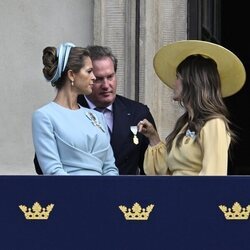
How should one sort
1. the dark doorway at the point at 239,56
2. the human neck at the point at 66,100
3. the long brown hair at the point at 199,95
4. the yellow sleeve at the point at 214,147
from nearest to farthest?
the yellow sleeve at the point at 214,147 → the long brown hair at the point at 199,95 → the human neck at the point at 66,100 → the dark doorway at the point at 239,56

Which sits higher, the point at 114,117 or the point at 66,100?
the point at 66,100

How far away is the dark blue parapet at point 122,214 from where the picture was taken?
4.87m

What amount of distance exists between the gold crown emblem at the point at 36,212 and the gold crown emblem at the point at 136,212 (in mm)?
299

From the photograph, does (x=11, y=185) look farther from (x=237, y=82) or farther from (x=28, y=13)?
(x=28, y=13)

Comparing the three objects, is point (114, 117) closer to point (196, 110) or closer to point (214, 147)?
point (196, 110)

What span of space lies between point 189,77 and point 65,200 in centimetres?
101

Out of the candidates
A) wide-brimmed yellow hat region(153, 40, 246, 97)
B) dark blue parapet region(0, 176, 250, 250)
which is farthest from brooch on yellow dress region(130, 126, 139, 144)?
dark blue parapet region(0, 176, 250, 250)

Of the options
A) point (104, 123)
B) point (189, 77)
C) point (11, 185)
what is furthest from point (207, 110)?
point (11, 185)

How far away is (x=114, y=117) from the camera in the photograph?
6.20 m

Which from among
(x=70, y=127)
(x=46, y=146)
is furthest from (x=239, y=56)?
(x=46, y=146)

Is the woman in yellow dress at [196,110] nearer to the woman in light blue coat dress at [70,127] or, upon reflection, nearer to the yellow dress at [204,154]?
the yellow dress at [204,154]

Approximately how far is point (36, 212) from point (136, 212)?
408mm

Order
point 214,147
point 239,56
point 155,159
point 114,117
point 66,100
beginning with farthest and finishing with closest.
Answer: point 239,56
point 114,117
point 155,159
point 66,100
point 214,147

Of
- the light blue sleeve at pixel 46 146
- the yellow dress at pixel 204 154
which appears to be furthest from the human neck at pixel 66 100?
the yellow dress at pixel 204 154
